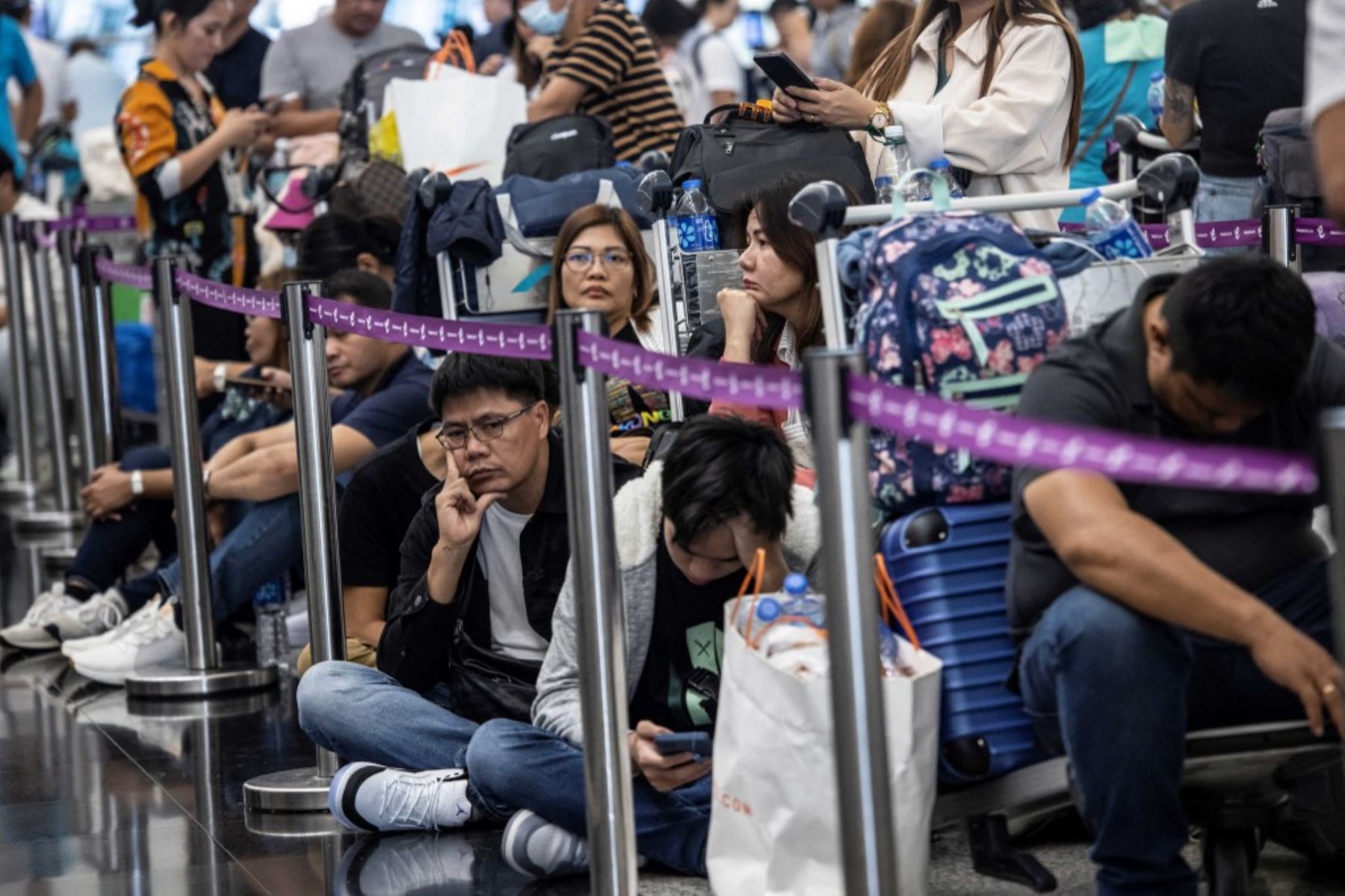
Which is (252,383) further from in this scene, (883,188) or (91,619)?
(883,188)

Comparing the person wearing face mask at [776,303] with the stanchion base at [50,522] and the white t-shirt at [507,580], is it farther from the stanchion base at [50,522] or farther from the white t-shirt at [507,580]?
the stanchion base at [50,522]

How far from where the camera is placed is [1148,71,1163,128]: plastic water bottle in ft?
22.7

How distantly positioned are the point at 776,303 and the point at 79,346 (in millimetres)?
4344

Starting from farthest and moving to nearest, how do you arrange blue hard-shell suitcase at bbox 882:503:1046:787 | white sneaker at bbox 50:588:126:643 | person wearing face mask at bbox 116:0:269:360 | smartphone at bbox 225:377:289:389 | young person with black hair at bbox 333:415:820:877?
1. person wearing face mask at bbox 116:0:269:360
2. white sneaker at bbox 50:588:126:643
3. smartphone at bbox 225:377:289:389
4. young person with black hair at bbox 333:415:820:877
5. blue hard-shell suitcase at bbox 882:503:1046:787

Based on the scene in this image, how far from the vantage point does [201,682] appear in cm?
552

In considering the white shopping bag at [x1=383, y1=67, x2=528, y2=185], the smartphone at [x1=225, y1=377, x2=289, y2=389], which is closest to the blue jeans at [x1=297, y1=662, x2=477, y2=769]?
the smartphone at [x1=225, y1=377, x2=289, y2=389]

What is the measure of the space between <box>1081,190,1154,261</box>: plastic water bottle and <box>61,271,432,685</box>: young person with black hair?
2426mm

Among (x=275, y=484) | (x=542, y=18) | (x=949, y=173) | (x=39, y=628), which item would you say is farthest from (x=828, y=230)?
(x=542, y=18)

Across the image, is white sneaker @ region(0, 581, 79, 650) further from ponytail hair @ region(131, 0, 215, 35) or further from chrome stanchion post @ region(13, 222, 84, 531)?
ponytail hair @ region(131, 0, 215, 35)

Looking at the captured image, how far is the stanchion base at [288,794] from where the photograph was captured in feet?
14.2

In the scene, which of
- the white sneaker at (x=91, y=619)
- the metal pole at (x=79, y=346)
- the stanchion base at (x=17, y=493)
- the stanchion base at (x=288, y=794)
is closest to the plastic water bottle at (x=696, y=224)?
the stanchion base at (x=288, y=794)

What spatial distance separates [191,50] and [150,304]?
313cm

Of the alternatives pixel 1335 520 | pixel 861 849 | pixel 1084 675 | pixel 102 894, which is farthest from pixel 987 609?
pixel 102 894

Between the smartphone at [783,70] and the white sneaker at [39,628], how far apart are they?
3.01 m
